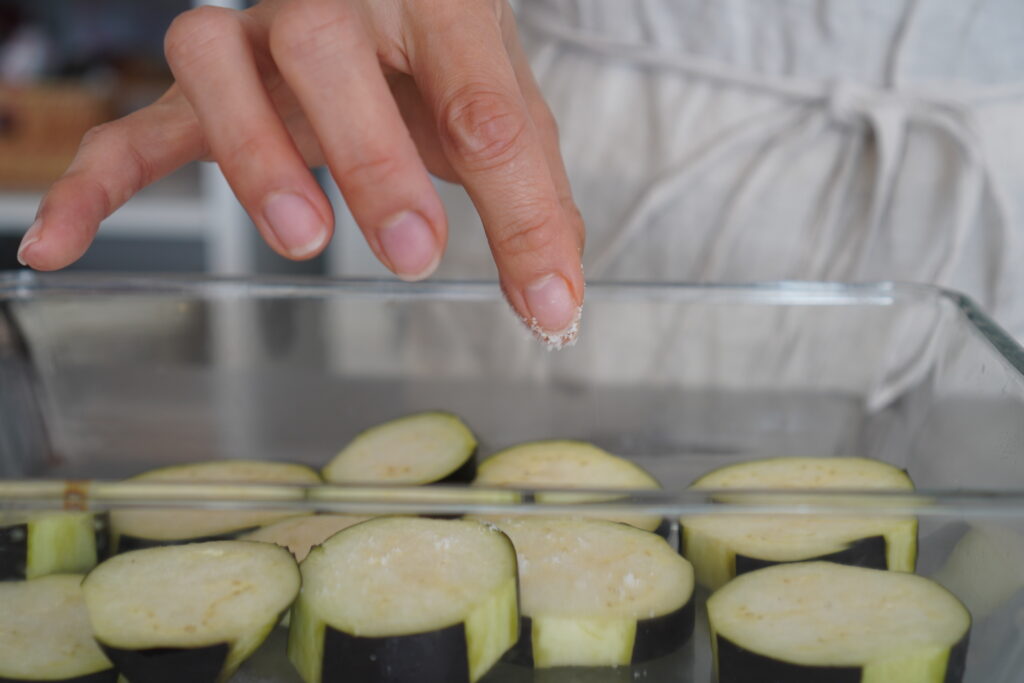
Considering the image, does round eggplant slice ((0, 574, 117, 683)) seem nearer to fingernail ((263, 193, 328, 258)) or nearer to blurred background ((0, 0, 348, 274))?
fingernail ((263, 193, 328, 258))

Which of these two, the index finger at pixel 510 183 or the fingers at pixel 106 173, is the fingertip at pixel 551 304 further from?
the fingers at pixel 106 173

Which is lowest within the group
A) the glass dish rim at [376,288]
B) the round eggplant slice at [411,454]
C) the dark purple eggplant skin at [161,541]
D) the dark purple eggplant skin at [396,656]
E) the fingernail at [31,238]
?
the dark purple eggplant skin at [396,656]

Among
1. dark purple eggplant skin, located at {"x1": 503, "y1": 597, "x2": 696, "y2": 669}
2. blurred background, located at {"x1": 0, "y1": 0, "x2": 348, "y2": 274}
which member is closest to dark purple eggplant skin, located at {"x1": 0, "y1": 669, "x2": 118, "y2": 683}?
dark purple eggplant skin, located at {"x1": 503, "y1": 597, "x2": 696, "y2": 669}

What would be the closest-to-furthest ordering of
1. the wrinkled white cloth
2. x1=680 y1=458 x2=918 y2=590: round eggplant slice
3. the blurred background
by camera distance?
1. x1=680 y1=458 x2=918 y2=590: round eggplant slice
2. the wrinkled white cloth
3. the blurred background

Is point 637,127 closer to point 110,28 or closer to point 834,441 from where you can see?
point 834,441

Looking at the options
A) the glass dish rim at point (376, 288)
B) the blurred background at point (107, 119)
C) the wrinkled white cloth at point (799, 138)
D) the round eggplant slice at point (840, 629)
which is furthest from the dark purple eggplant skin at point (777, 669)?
the blurred background at point (107, 119)

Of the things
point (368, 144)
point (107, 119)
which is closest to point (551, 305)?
point (368, 144)
